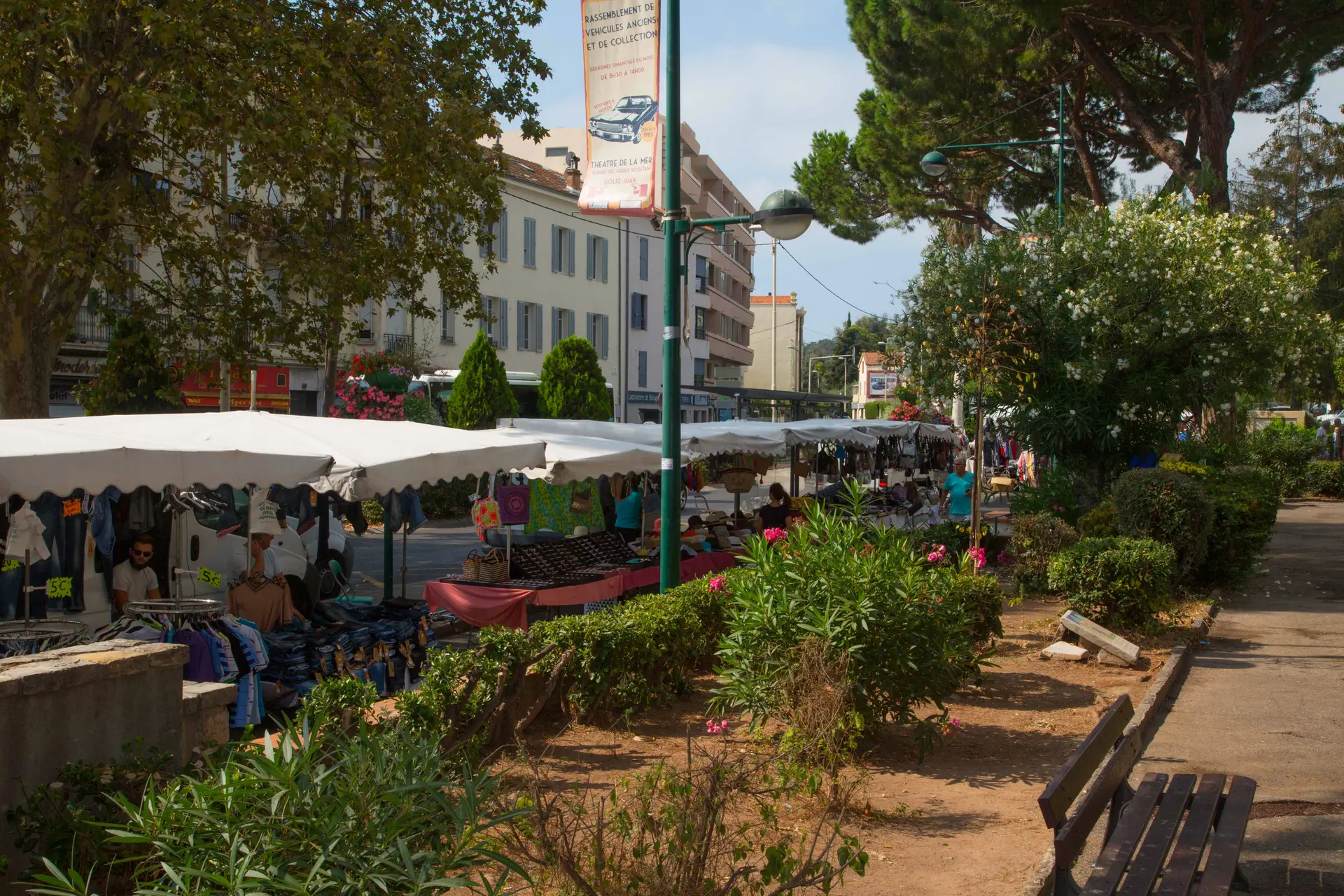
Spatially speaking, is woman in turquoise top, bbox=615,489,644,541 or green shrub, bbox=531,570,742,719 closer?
green shrub, bbox=531,570,742,719

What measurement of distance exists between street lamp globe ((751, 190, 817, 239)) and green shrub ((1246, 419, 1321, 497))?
25436 millimetres

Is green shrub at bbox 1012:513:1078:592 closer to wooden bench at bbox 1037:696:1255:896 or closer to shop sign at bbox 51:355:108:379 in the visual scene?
wooden bench at bbox 1037:696:1255:896

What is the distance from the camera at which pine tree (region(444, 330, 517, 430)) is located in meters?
27.1

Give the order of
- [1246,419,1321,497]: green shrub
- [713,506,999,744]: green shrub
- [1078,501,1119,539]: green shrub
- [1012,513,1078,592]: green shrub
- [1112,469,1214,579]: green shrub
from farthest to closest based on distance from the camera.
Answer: [1246,419,1321,497]: green shrub
[1078,501,1119,539]: green shrub
[1012,513,1078,592]: green shrub
[1112,469,1214,579]: green shrub
[713,506,999,744]: green shrub

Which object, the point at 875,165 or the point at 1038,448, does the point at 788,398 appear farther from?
the point at 1038,448

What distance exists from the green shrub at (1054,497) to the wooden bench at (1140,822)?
35.5 ft

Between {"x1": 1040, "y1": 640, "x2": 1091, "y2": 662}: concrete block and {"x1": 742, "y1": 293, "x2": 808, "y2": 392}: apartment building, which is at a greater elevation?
{"x1": 742, "y1": 293, "x2": 808, "y2": 392}: apartment building

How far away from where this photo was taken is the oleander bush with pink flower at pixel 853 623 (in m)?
6.10

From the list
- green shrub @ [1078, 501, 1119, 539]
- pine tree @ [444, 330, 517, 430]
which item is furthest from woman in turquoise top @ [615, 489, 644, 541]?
pine tree @ [444, 330, 517, 430]

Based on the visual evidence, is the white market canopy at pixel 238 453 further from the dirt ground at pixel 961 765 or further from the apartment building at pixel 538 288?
the apartment building at pixel 538 288

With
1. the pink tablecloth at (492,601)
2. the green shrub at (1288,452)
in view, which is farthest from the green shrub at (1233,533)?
the green shrub at (1288,452)

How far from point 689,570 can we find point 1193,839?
315 inches

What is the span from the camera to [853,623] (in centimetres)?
600

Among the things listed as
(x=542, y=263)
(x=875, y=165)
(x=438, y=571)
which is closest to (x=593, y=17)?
(x=438, y=571)
